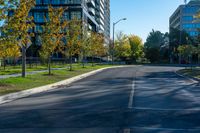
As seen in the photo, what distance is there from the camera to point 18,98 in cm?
1516

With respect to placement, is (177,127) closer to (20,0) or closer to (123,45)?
(20,0)

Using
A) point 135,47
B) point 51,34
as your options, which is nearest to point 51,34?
point 51,34

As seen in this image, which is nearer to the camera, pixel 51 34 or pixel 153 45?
pixel 51 34

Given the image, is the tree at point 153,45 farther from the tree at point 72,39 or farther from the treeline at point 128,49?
the tree at point 72,39

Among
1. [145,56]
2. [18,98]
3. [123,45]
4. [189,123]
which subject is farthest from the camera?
[145,56]

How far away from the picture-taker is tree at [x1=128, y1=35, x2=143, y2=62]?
98.2 metres

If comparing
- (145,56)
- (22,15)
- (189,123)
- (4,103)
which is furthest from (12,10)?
(145,56)

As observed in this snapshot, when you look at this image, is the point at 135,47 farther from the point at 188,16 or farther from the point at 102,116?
the point at 102,116

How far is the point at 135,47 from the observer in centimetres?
10006

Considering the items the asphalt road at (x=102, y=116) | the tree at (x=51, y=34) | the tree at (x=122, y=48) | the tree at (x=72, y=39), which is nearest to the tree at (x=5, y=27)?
the asphalt road at (x=102, y=116)

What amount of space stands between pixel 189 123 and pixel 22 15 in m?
12.5

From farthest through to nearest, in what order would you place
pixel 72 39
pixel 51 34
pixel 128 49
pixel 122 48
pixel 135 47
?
1. pixel 135 47
2. pixel 128 49
3. pixel 122 48
4. pixel 72 39
5. pixel 51 34

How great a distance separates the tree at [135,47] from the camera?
98.2 meters

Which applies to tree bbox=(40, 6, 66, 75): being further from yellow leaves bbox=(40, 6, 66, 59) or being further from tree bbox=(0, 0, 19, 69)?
tree bbox=(0, 0, 19, 69)
